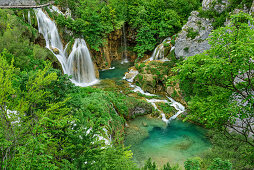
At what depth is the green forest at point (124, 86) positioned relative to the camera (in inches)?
235

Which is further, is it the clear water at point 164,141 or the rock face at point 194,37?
the rock face at point 194,37

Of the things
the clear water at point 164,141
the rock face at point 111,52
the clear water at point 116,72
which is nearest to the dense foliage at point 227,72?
the clear water at point 164,141

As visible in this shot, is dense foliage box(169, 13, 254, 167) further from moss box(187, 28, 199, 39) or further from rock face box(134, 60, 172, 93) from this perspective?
moss box(187, 28, 199, 39)

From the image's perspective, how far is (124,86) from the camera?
2169 centimetres

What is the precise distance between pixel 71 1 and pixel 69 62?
1036 cm

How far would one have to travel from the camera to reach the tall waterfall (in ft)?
68.3

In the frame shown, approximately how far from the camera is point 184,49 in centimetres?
2155

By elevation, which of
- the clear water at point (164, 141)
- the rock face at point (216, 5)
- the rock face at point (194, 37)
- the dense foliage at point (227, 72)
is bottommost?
the clear water at point (164, 141)

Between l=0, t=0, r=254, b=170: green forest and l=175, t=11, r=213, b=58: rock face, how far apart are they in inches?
5.9

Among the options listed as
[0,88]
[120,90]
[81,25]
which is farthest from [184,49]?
[0,88]

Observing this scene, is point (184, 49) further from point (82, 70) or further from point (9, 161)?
point (9, 161)

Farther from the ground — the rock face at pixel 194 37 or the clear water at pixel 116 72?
the rock face at pixel 194 37

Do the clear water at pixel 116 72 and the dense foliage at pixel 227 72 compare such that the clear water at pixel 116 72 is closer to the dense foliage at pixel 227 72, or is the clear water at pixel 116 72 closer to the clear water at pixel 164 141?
the clear water at pixel 164 141

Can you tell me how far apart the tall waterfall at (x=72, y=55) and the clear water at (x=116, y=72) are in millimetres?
2146
